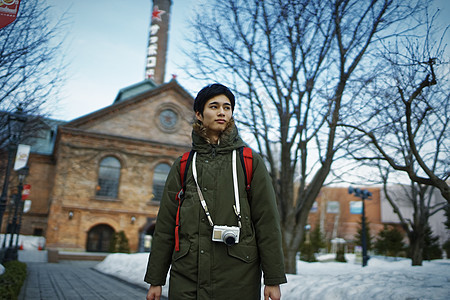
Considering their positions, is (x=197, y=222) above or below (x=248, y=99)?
below

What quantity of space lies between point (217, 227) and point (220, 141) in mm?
635

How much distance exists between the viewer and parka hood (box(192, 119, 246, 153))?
2.54m

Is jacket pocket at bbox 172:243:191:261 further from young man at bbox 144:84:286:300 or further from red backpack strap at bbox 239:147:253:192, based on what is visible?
red backpack strap at bbox 239:147:253:192

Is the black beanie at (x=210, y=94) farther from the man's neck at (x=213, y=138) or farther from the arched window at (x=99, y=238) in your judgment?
the arched window at (x=99, y=238)

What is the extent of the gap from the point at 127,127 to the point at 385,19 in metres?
22.0

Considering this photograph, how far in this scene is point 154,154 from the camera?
88.3 ft

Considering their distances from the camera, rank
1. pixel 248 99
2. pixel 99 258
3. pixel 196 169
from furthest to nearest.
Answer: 1. pixel 99 258
2. pixel 248 99
3. pixel 196 169

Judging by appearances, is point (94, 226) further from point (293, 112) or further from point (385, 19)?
point (385, 19)

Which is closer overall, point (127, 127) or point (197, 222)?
point (197, 222)

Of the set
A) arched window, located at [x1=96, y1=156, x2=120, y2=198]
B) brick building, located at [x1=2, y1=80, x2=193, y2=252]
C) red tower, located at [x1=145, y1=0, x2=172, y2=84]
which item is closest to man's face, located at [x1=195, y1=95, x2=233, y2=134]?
brick building, located at [x1=2, y1=80, x2=193, y2=252]

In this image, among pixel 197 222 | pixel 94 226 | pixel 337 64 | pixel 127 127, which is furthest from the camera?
pixel 127 127

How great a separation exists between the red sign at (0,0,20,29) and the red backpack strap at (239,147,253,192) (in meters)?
2.53

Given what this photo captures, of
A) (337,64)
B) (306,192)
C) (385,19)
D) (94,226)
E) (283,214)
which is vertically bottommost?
(94,226)

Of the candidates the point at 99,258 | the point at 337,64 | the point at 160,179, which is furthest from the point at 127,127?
the point at 337,64
